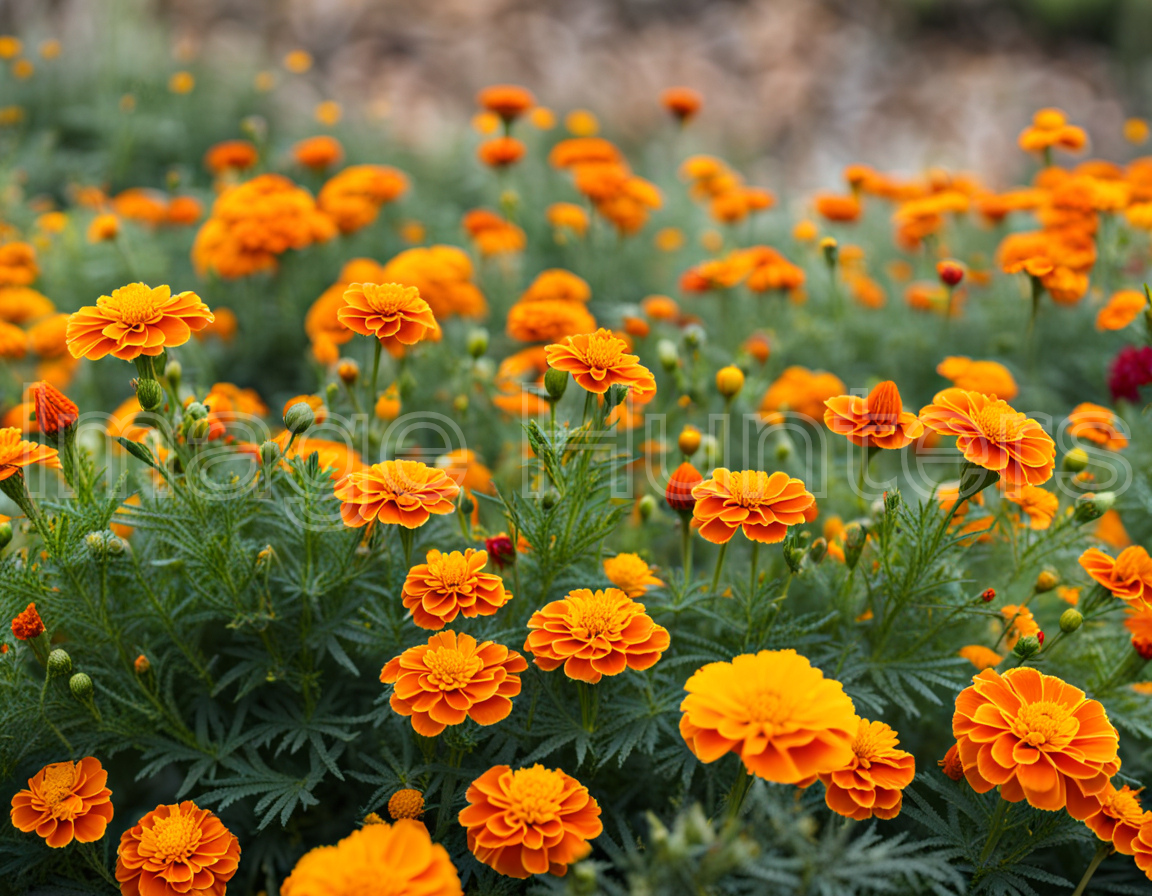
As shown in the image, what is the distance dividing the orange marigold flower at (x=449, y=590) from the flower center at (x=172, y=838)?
1.54ft

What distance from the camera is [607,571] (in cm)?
160

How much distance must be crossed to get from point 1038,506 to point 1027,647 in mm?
438

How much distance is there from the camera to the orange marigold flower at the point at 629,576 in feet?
5.20

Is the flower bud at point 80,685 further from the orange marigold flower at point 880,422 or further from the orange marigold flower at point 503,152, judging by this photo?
the orange marigold flower at point 503,152

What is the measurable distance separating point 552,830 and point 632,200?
240 centimetres

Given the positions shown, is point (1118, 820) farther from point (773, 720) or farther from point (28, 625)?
point (28, 625)

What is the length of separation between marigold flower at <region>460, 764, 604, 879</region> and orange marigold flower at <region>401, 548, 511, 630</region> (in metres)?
0.26

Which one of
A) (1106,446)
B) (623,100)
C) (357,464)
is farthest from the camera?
(623,100)

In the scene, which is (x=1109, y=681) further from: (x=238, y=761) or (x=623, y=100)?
(x=623, y=100)

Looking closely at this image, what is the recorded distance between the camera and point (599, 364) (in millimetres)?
1435

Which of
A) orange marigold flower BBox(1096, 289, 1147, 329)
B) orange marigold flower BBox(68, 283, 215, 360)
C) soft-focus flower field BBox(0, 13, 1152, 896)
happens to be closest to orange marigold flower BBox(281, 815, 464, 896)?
soft-focus flower field BBox(0, 13, 1152, 896)

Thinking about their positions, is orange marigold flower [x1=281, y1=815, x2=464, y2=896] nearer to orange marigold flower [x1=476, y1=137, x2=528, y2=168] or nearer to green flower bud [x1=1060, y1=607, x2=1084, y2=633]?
green flower bud [x1=1060, y1=607, x2=1084, y2=633]

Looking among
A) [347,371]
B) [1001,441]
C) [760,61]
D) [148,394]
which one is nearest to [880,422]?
[1001,441]

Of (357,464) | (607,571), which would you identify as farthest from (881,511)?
(357,464)
